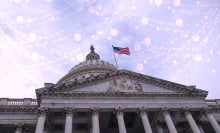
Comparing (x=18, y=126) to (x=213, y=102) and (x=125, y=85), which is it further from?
(x=213, y=102)

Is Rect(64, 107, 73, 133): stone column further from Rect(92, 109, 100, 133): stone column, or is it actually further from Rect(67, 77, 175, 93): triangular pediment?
Rect(67, 77, 175, 93): triangular pediment

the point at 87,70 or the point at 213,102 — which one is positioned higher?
the point at 87,70

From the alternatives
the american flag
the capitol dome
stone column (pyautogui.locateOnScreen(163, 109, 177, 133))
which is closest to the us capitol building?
stone column (pyautogui.locateOnScreen(163, 109, 177, 133))

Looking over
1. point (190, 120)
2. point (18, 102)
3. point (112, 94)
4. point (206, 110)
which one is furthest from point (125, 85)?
point (18, 102)

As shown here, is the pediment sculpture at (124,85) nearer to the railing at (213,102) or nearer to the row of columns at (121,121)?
the row of columns at (121,121)

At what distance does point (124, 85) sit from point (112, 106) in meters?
4.26

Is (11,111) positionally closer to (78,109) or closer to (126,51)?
(78,109)

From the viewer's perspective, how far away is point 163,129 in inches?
1577

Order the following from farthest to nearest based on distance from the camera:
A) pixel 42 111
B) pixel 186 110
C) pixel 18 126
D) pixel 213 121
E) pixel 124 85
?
pixel 124 85 → pixel 186 110 → pixel 213 121 → pixel 18 126 → pixel 42 111

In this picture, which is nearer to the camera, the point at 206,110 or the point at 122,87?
the point at 206,110

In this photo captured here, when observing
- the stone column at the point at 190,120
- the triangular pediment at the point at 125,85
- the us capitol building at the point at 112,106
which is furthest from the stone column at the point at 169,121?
the triangular pediment at the point at 125,85

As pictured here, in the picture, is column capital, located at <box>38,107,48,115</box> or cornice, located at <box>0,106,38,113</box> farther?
cornice, located at <box>0,106,38,113</box>

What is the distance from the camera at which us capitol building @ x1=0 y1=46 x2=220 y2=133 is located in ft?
115

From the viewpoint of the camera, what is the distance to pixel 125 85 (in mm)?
38719
